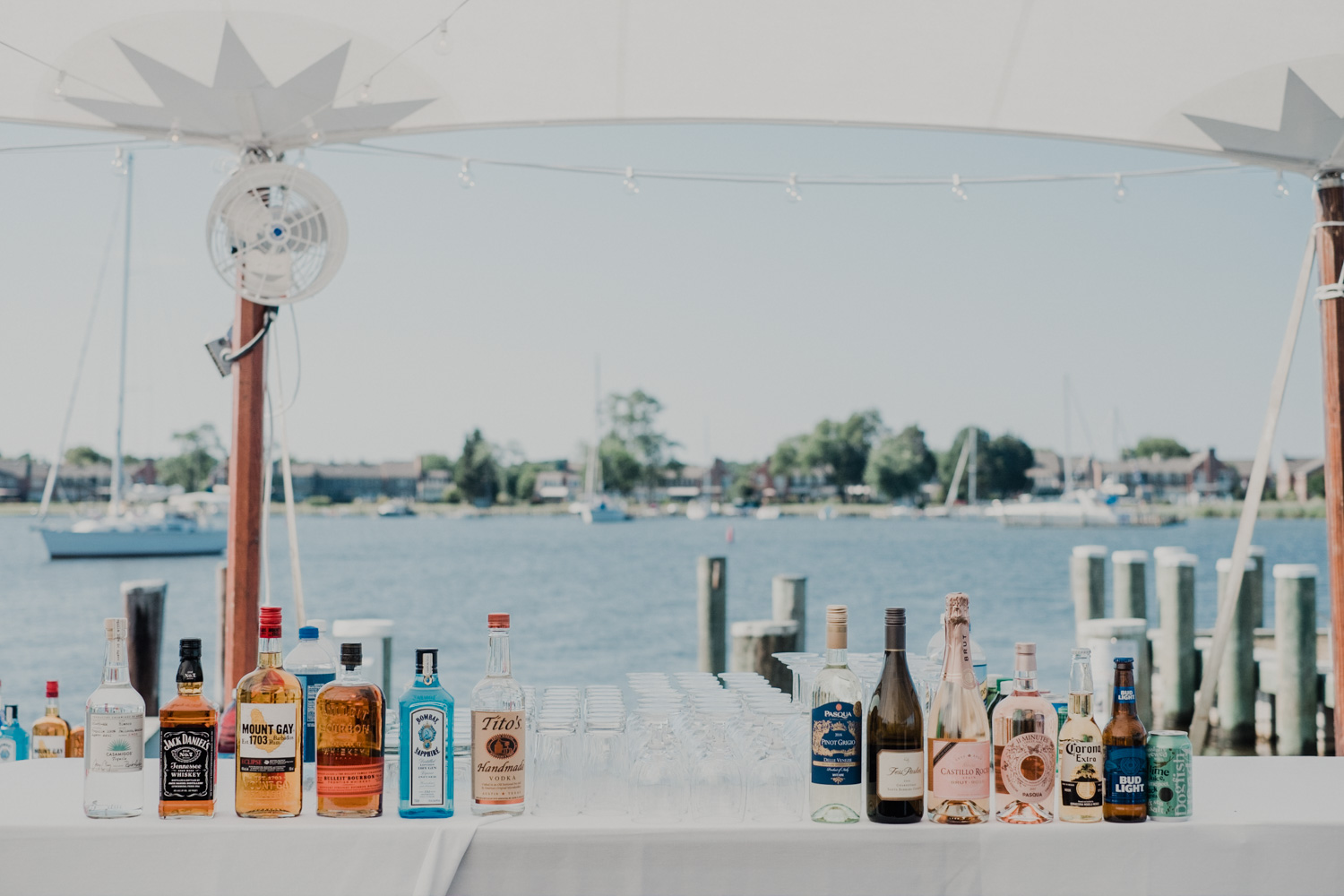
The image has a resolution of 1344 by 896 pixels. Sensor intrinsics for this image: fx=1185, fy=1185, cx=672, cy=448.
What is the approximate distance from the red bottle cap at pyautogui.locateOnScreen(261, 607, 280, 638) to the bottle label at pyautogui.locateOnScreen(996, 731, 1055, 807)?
37.2 inches

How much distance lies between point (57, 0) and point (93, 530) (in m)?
30.3

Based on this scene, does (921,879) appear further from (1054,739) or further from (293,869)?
(293,869)

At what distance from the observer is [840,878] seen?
1.52m

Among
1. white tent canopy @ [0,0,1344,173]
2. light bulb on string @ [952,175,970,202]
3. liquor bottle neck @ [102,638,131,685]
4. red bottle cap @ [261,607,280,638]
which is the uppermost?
white tent canopy @ [0,0,1344,173]

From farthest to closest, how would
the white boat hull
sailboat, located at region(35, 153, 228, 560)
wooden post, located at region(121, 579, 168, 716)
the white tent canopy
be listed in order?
the white boat hull, sailboat, located at region(35, 153, 228, 560), wooden post, located at region(121, 579, 168, 716), the white tent canopy

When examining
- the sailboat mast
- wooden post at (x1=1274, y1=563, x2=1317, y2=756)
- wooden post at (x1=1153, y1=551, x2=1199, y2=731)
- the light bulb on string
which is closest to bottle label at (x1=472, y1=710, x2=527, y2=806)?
the light bulb on string

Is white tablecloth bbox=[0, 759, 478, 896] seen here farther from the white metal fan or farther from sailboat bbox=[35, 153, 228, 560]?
sailboat bbox=[35, 153, 228, 560]

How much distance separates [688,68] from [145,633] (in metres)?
4.11

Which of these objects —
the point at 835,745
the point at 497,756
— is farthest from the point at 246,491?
the point at 835,745

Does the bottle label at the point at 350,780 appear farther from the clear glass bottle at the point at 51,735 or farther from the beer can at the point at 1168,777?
the clear glass bottle at the point at 51,735

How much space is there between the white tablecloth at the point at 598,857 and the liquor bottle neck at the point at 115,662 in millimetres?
190

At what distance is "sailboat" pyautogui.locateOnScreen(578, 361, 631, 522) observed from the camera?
48812 mm

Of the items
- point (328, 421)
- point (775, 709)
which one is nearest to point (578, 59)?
point (775, 709)

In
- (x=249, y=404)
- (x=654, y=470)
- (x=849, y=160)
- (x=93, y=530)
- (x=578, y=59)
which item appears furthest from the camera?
(x=654, y=470)
